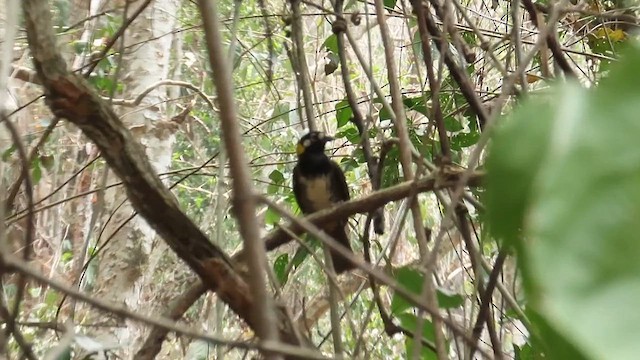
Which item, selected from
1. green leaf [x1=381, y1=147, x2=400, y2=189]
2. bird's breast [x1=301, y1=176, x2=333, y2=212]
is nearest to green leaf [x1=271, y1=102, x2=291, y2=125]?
bird's breast [x1=301, y1=176, x2=333, y2=212]

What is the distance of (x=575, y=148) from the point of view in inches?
6.5

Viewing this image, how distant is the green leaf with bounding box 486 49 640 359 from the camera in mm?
146

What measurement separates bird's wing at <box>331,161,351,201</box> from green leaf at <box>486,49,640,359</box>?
2.10 meters

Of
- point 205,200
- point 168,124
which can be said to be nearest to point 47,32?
point 168,124

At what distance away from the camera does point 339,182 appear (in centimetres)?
230

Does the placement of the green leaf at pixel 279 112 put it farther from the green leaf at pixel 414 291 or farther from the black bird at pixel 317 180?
the green leaf at pixel 414 291

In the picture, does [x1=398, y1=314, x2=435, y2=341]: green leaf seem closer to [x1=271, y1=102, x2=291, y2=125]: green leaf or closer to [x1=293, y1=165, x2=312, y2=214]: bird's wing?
[x1=271, y1=102, x2=291, y2=125]: green leaf

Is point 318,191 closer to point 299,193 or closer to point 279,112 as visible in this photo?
point 299,193

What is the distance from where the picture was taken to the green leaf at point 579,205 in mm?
146

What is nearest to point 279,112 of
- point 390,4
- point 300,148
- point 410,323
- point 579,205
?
point 300,148

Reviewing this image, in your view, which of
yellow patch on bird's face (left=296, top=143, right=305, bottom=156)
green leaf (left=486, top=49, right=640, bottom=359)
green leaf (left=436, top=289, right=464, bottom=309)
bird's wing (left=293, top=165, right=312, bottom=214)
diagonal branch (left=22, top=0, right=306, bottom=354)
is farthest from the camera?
yellow patch on bird's face (left=296, top=143, right=305, bottom=156)

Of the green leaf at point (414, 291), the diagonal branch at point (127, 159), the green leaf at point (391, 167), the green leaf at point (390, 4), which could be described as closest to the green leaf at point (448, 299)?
the green leaf at point (414, 291)

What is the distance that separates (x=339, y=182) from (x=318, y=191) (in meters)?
0.07

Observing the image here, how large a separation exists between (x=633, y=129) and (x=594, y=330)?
0.17ft
